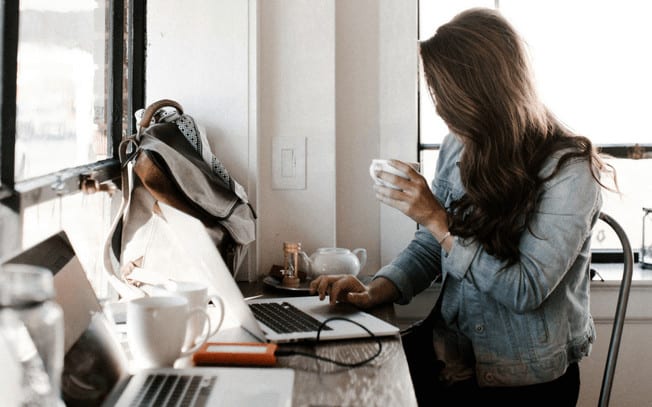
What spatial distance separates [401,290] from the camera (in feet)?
6.23

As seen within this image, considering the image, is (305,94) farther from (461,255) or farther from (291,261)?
(461,255)

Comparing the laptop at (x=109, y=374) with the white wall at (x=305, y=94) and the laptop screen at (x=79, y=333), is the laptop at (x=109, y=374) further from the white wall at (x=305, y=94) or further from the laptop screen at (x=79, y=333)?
the white wall at (x=305, y=94)

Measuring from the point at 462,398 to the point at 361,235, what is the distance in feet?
2.89

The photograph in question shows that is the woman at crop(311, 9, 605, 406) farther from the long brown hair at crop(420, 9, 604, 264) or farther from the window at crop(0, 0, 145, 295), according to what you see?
the window at crop(0, 0, 145, 295)

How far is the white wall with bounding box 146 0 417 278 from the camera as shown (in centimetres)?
227

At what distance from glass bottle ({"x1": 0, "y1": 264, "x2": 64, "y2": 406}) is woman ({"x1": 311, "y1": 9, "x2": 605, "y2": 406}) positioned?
925mm

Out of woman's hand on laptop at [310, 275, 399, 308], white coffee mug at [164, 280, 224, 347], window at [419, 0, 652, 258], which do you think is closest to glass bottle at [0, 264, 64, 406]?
white coffee mug at [164, 280, 224, 347]

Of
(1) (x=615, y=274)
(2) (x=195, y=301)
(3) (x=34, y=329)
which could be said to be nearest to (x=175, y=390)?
(2) (x=195, y=301)

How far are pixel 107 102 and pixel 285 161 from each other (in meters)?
0.59

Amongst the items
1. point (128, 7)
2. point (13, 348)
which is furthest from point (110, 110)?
point (13, 348)

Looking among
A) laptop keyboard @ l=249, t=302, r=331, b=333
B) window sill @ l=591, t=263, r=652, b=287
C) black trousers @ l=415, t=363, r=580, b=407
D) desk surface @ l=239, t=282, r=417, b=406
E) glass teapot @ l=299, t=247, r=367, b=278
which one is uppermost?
glass teapot @ l=299, t=247, r=367, b=278

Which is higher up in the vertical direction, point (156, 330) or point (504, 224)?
point (504, 224)

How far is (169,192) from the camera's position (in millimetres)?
1813

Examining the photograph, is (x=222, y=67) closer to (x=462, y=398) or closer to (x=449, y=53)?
(x=449, y=53)
